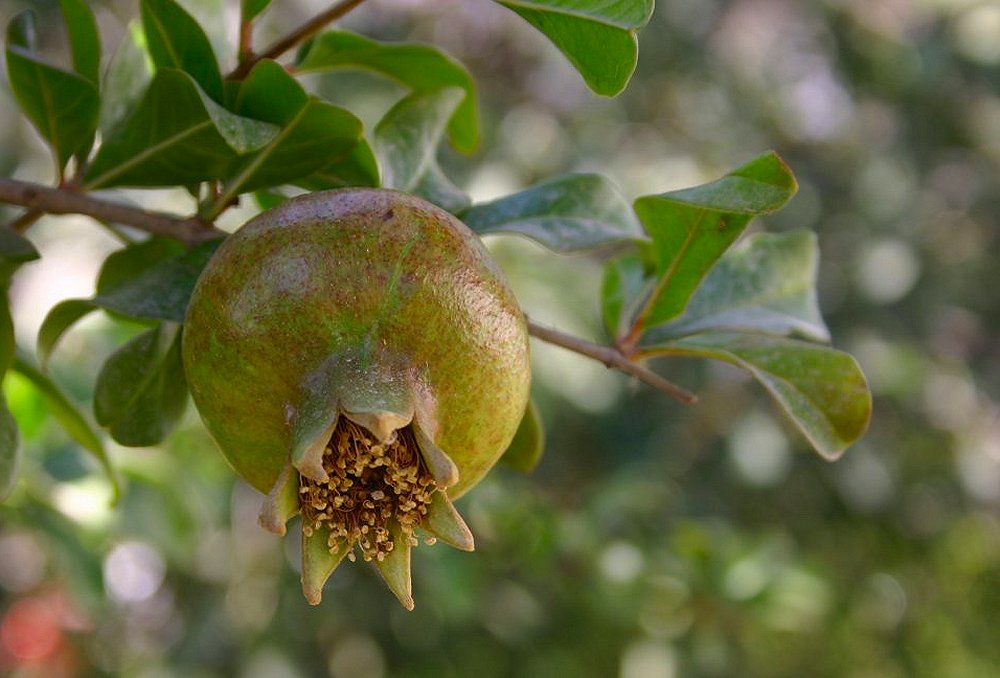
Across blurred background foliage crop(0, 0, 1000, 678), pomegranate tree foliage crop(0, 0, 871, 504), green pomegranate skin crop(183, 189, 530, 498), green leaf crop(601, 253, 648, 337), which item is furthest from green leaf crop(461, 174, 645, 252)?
blurred background foliage crop(0, 0, 1000, 678)

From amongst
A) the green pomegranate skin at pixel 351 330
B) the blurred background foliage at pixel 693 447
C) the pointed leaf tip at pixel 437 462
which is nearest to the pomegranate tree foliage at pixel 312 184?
the green pomegranate skin at pixel 351 330

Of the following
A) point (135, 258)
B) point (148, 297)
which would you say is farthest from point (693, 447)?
point (148, 297)

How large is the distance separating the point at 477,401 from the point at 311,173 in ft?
0.81

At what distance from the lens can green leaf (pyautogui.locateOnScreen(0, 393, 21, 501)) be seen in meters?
0.81

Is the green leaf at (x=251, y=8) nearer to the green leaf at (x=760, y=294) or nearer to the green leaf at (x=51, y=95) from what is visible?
the green leaf at (x=51, y=95)

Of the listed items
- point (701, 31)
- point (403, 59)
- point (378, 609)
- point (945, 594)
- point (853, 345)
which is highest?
point (403, 59)

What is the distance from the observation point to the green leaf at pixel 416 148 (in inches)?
33.2

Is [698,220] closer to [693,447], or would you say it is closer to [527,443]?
[527,443]

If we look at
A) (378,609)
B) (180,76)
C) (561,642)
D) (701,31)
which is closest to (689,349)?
(180,76)

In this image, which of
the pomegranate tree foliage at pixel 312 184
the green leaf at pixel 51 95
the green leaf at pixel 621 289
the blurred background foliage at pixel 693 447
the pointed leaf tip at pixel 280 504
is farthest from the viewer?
the blurred background foliage at pixel 693 447

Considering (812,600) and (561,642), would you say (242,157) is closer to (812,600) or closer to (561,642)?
(812,600)

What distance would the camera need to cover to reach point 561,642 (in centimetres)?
263

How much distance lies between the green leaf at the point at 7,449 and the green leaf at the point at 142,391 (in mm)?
63

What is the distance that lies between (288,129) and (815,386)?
0.42 m
